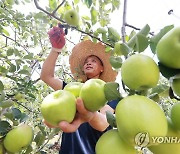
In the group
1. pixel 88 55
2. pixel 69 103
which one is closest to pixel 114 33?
pixel 88 55

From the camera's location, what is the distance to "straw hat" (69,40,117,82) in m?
1.67

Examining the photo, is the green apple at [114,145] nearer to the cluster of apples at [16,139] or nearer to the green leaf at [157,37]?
the green leaf at [157,37]

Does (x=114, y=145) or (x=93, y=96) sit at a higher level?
(x=93, y=96)

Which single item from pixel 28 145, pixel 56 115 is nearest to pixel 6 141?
pixel 28 145

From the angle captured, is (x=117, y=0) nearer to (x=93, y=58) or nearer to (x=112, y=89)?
(x=93, y=58)

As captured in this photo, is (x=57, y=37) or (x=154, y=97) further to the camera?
(x=57, y=37)

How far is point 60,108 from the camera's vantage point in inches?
24.2

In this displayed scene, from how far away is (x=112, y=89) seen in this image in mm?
598

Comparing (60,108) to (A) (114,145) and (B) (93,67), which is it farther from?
(B) (93,67)

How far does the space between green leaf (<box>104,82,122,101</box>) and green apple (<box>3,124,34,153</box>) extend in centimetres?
50

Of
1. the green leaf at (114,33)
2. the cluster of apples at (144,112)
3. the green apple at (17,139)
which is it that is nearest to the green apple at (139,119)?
the cluster of apples at (144,112)

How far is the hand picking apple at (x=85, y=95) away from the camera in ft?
2.06

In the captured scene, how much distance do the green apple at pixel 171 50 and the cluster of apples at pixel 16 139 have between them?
0.64 meters

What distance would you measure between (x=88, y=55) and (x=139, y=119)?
128 cm
